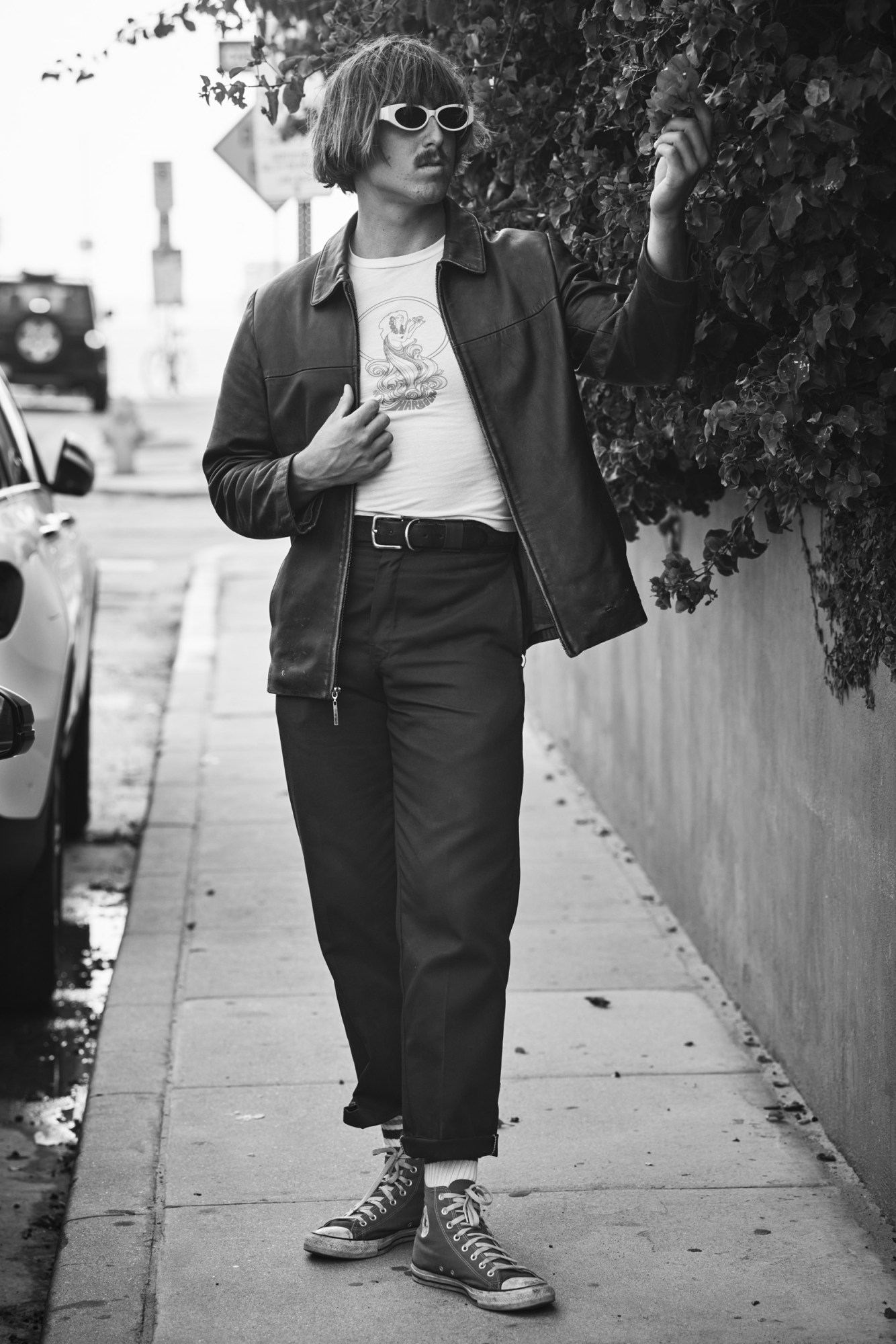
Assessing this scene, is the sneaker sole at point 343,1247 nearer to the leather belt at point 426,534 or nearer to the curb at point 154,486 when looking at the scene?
the leather belt at point 426,534

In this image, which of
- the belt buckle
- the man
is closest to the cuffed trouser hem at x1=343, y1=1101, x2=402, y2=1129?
the man

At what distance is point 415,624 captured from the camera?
10.9 feet

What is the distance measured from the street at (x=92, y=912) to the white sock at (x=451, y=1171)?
784 mm

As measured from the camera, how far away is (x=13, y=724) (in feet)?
11.3

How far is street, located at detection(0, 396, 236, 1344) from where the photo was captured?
396 centimetres

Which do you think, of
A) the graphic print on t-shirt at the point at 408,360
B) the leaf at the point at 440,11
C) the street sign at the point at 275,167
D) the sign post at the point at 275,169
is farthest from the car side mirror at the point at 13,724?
the street sign at the point at 275,167

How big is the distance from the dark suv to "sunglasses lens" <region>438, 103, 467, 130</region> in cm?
3116

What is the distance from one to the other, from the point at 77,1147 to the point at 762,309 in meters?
2.39

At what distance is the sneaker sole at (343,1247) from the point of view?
11.4 feet

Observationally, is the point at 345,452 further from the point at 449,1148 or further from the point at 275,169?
the point at 275,169

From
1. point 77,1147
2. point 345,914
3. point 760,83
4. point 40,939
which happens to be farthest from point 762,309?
point 40,939

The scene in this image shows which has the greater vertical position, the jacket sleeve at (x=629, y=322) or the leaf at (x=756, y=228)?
the leaf at (x=756, y=228)

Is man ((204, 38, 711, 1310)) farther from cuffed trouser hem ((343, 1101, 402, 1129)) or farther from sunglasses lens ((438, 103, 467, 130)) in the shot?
cuffed trouser hem ((343, 1101, 402, 1129))

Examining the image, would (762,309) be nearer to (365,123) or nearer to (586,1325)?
(365,123)
